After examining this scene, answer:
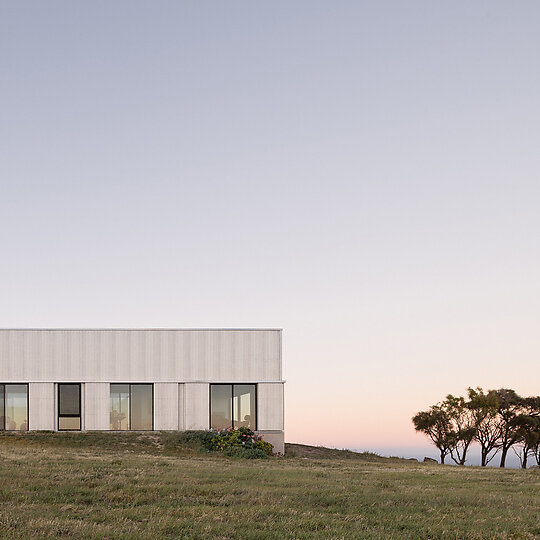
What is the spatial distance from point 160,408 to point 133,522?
2663cm

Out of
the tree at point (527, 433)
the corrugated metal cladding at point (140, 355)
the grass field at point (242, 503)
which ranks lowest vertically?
the tree at point (527, 433)

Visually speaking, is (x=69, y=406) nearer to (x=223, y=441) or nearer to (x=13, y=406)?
(x=13, y=406)

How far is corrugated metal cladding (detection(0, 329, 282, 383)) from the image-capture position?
37.3m

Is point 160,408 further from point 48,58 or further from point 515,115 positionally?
point 515,115

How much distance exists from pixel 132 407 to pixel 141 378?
147 cm

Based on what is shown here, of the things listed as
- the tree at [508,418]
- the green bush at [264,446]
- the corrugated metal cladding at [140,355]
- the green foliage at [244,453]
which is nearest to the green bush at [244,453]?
the green foliage at [244,453]

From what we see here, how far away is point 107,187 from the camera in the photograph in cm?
3584

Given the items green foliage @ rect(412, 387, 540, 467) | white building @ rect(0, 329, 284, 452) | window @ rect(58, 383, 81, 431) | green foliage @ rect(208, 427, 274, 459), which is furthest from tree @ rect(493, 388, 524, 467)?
window @ rect(58, 383, 81, 431)

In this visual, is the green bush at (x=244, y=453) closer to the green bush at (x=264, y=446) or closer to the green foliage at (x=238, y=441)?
the green foliage at (x=238, y=441)

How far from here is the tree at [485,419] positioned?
43.7 meters

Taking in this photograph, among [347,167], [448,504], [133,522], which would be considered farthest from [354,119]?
[133,522]

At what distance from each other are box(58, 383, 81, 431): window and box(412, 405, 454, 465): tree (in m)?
19.1

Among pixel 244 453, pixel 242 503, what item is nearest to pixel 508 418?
pixel 244 453

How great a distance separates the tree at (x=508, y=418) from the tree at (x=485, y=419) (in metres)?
0.32
